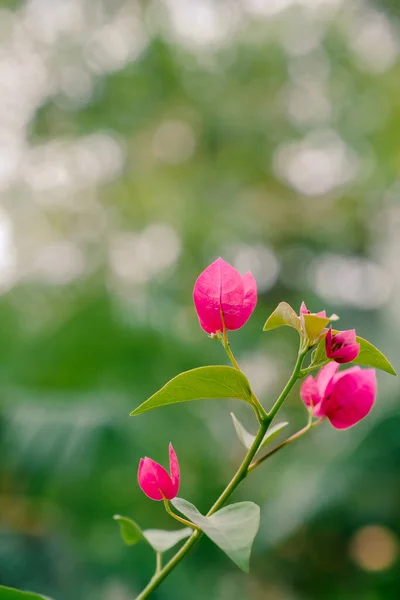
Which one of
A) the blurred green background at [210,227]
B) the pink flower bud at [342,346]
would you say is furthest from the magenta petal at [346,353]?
the blurred green background at [210,227]

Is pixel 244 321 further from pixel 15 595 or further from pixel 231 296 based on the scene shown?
pixel 15 595

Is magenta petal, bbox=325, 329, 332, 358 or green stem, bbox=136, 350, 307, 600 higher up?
magenta petal, bbox=325, 329, 332, 358

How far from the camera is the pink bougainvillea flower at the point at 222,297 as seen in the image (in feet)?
0.93

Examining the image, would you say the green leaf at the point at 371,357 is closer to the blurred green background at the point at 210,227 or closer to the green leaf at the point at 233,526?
the green leaf at the point at 233,526

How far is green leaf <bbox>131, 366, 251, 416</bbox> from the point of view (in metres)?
0.25

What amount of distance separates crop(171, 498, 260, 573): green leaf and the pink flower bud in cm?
7

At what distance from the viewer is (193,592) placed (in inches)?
76.8

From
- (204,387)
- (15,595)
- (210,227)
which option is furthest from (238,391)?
(210,227)

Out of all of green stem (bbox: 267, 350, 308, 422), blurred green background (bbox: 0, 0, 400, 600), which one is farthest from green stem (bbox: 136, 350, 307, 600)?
blurred green background (bbox: 0, 0, 400, 600)

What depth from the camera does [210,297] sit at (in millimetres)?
287

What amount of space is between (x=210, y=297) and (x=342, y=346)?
7 centimetres

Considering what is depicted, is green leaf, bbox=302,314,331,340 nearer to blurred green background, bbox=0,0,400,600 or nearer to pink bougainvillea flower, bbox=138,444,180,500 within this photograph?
pink bougainvillea flower, bbox=138,444,180,500

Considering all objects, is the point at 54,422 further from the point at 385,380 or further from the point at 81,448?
the point at 385,380

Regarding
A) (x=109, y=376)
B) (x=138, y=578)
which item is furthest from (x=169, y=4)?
(x=138, y=578)
